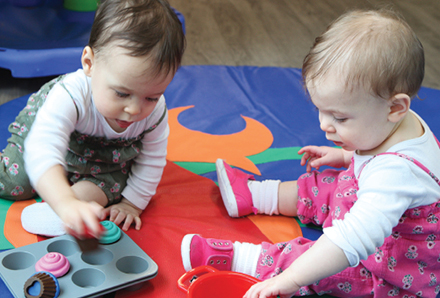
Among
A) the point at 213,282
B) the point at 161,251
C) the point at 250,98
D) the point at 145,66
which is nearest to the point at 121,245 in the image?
the point at 161,251

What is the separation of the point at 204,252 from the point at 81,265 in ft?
0.72

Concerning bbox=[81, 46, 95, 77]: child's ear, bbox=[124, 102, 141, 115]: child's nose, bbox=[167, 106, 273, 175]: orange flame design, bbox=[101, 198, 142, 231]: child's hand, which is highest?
bbox=[81, 46, 95, 77]: child's ear

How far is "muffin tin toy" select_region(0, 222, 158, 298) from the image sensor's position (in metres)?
0.70

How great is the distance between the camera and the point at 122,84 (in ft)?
2.44

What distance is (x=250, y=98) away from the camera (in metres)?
1.52

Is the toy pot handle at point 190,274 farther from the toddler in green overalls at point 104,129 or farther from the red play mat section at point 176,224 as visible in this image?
the toddler in green overalls at point 104,129

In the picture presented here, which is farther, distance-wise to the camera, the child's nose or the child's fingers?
the child's fingers

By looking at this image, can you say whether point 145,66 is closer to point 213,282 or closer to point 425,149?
point 213,282

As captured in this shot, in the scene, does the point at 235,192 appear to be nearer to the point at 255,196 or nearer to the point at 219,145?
the point at 255,196

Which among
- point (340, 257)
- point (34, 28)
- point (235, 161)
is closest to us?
point (340, 257)

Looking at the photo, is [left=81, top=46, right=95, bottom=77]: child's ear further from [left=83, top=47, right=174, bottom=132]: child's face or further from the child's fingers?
the child's fingers

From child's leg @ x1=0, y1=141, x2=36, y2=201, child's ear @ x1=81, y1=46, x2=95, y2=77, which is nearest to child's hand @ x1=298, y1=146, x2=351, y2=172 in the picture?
child's ear @ x1=81, y1=46, x2=95, y2=77

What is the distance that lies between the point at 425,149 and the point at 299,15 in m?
2.26

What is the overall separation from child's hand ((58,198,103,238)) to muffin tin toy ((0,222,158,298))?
139mm
